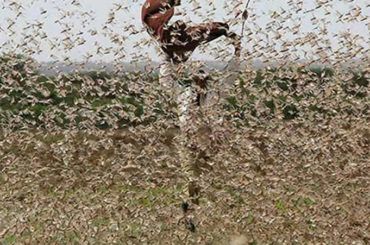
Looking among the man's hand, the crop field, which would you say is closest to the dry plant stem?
the crop field

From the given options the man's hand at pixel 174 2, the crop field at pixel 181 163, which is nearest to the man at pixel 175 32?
the man's hand at pixel 174 2

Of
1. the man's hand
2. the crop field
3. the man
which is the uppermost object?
the man's hand

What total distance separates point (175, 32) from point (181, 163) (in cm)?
54

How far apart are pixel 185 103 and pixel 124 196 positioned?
1.46 ft

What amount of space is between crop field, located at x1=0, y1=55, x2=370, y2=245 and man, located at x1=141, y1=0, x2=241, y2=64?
0.14 m

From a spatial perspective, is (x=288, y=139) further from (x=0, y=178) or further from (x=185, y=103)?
(x=0, y=178)

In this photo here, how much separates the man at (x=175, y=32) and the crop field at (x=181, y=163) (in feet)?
0.47

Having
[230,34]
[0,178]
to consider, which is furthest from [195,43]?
[0,178]

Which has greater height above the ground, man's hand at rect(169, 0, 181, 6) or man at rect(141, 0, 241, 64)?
man's hand at rect(169, 0, 181, 6)

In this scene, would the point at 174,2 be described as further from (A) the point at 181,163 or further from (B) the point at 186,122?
(A) the point at 181,163

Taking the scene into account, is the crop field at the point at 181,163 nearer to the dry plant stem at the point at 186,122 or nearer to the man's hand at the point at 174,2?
the dry plant stem at the point at 186,122

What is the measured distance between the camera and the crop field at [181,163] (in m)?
3.04

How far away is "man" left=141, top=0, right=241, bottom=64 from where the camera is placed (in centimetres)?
307

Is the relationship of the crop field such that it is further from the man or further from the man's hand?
the man's hand
